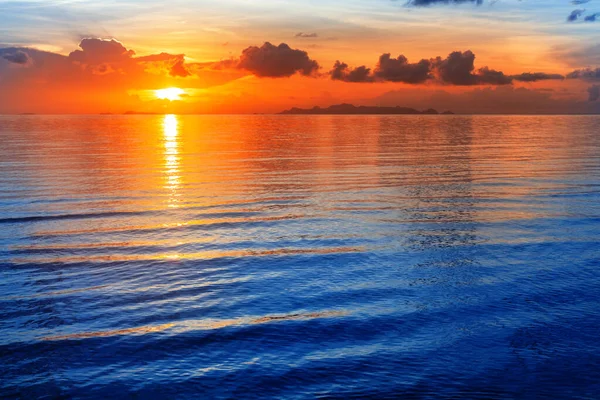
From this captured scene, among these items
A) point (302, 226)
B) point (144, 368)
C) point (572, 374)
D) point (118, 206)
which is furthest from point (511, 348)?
point (118, 206)

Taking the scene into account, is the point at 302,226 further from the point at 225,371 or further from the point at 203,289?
the point at 225,371

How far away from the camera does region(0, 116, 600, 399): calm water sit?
1063 centimetres

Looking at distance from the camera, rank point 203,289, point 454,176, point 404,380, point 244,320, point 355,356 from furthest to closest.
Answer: point 454,176 < point 203,289 < point 244,320 < point 355,356 < point 404,380

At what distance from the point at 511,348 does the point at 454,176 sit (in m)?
29.5

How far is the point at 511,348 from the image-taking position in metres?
11.9

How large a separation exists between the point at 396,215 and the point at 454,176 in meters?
16.0

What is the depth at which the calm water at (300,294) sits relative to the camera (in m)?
10.6

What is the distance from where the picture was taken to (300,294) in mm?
15141

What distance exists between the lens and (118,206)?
2834 centimetres

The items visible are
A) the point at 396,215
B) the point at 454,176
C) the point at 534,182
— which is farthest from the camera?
the point at 454,176

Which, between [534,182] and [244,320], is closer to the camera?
[244,320]

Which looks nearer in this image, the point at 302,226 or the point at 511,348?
the point at 511,348

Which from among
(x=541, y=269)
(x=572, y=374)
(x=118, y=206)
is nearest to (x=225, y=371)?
(x=572, y=374)

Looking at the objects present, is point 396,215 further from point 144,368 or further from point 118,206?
point 144,368
